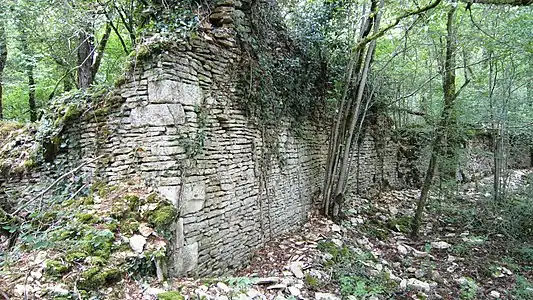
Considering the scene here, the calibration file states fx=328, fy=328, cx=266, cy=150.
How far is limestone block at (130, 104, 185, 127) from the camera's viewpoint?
3.16 meters

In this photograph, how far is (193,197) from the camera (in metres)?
3.37

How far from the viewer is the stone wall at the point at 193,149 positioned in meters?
3.19

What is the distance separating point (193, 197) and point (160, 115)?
2.92 ft

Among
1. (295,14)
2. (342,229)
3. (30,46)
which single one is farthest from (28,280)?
(30,46)

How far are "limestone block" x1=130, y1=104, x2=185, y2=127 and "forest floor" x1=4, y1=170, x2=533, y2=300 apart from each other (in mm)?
732

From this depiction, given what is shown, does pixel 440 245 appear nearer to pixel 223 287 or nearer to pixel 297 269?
pixel 297 269

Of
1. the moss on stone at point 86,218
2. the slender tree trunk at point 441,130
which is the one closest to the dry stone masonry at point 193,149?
the moss on stone at point 86,218

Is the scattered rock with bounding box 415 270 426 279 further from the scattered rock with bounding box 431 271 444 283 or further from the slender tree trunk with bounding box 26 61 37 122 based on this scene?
the slender tree trunk with bounding box 26 61 37 122

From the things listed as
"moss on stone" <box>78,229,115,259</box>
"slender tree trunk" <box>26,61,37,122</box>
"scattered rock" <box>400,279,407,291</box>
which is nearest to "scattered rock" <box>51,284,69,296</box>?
"moss on stone" <box>78,229,115,259</box>

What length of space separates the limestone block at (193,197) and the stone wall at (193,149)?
0.01 metres

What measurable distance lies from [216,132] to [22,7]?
4.71m

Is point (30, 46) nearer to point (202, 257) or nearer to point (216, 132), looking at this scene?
point (216, 132)

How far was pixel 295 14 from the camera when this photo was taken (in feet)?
19.5

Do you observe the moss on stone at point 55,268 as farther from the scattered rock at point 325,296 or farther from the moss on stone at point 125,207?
the scattered rock at point 325,296
